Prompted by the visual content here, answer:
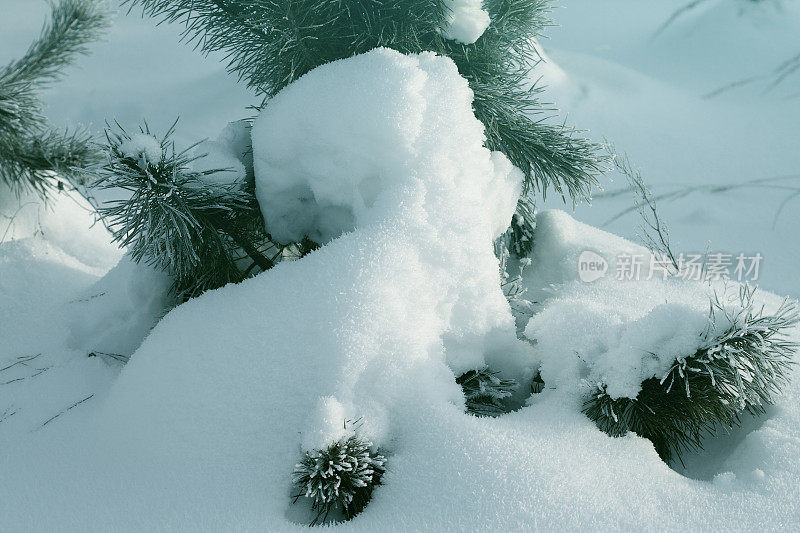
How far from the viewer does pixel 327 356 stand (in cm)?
78

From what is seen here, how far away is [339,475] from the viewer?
0.71 meters

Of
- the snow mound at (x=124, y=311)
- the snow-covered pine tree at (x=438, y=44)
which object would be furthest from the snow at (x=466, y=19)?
the snow mound at (x=124, y=311)

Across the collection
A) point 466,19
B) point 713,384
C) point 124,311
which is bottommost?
point 713,384

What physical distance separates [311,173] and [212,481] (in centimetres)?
44

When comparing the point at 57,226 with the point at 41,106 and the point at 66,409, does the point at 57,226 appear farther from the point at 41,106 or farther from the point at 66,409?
the point at 66,409

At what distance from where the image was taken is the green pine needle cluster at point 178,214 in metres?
0.85

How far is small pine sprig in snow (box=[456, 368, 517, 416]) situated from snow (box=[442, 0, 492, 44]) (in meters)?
0.56

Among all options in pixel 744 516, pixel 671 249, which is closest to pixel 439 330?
pixel 744 516

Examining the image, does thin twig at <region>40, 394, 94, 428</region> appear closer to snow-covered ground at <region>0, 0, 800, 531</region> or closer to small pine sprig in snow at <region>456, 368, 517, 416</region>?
snow-covered ground at <region>0, 0, 800, 531</region>

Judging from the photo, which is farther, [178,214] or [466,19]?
[466,19]

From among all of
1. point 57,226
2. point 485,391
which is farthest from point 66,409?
point 57,226

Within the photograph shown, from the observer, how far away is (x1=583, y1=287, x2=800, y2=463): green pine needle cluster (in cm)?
81

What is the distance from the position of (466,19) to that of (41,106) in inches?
38.0

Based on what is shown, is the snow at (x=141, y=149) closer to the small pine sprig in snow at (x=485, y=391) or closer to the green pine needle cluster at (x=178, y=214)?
the green pine needle cluster at (x=178, y=214)
